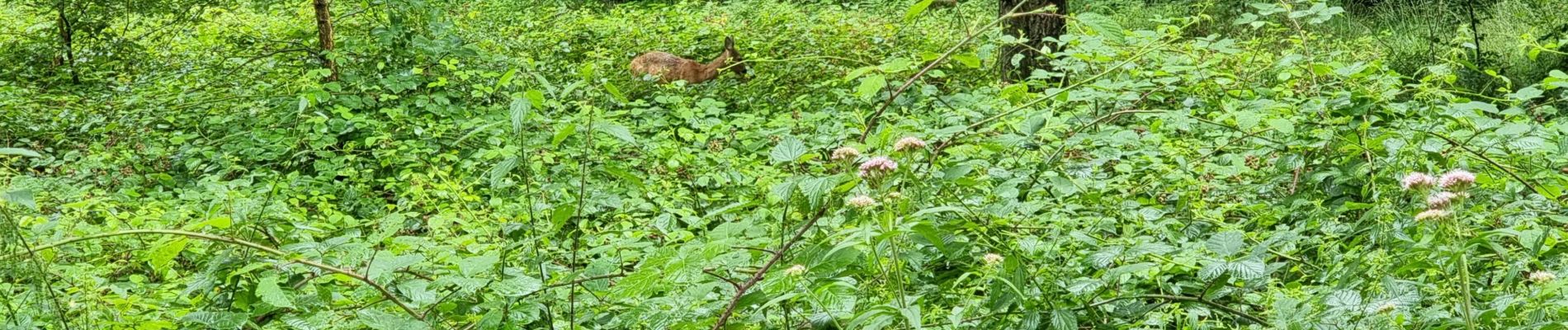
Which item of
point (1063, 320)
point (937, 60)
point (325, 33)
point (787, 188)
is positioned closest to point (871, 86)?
point (937, 60)

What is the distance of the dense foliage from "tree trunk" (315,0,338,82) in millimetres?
74

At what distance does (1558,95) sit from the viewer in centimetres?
591

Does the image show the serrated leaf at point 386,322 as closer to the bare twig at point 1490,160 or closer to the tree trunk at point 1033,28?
the bare twig at point 1490,160

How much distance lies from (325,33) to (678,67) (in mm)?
2072

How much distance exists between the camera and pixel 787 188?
1.91 m

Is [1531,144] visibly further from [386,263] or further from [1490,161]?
[386,263]

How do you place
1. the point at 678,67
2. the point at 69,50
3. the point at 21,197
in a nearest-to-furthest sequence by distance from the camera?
the point at 21,197 < the point at 678,67 < the point at 69,50

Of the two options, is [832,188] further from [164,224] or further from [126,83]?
[126,83]

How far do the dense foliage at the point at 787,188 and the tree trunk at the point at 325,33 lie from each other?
0.07 metres

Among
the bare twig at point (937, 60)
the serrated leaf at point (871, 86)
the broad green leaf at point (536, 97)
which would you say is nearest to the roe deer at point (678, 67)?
the bare twig at point (937, 60)

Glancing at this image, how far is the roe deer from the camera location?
7363 millimetres

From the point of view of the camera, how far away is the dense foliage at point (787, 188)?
6.42 feet

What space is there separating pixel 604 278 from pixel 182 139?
14.2 ft

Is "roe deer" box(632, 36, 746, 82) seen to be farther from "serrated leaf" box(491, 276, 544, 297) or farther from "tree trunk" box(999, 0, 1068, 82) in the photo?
"serrated leaf" box(491, 276, 544, 297)
